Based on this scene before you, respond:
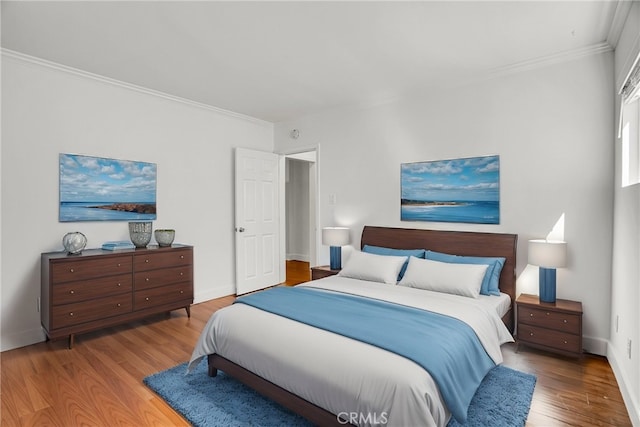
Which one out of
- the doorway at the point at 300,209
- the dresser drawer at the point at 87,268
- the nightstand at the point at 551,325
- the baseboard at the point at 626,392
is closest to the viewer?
the baseboard at the point at 626,392

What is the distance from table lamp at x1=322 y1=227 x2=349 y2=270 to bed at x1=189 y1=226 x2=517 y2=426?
1.08 metres

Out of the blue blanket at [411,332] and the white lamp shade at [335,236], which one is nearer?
the blue blanket at [411,332]

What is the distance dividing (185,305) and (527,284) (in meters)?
3.59

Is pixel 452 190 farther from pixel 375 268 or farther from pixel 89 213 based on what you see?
pixel 89 213

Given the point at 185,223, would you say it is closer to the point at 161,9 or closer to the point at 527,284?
the point at 161,9

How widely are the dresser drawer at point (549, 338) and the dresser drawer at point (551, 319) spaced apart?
0.13ft

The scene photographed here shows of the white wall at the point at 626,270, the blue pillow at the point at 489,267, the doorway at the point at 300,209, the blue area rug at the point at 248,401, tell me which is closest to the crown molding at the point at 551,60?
the white wall at the point at 626,270

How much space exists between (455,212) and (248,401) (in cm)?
270

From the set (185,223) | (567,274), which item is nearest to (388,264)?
(567,274)

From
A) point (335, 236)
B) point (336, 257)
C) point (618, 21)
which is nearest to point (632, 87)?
point (618, 21)

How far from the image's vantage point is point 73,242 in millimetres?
3123

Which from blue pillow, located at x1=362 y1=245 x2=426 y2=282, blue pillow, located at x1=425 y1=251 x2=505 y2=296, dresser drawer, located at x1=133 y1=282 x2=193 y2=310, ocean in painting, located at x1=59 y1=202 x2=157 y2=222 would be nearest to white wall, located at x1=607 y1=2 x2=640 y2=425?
blue pillow, located at x1=425 y1=251 x2=505 y2=296

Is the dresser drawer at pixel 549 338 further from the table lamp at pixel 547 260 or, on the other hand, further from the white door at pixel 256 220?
the white door at pixel 256 220

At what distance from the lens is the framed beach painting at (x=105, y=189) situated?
10.9ft
